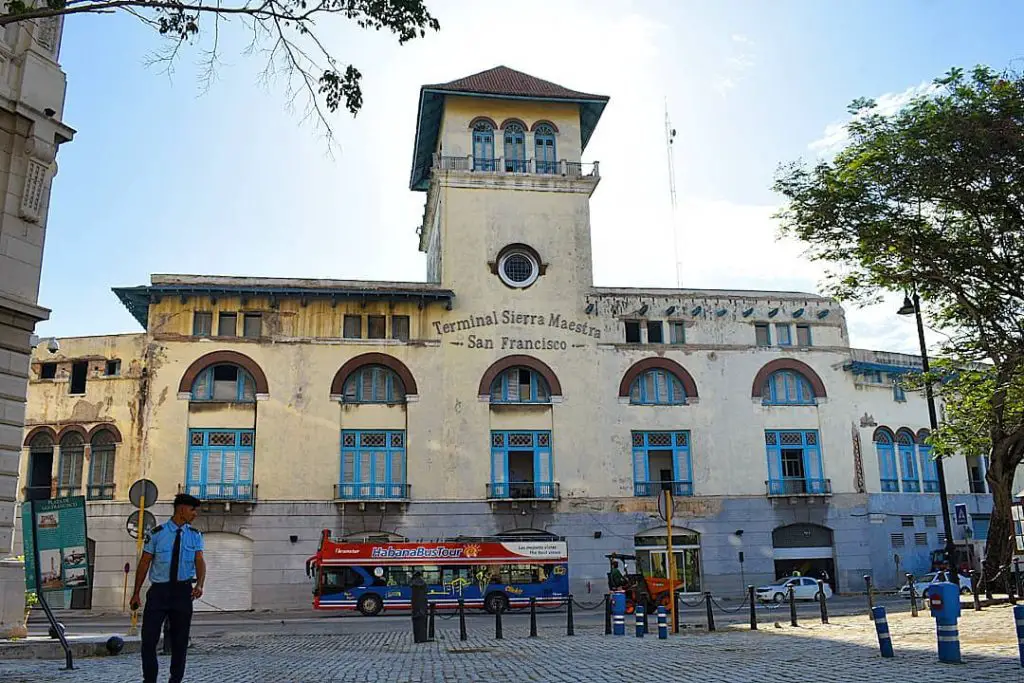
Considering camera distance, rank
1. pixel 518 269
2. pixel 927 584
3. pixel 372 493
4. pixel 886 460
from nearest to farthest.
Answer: pixel 927 584 < pixel 372 493 < pixel 518 269 < pixel 886 460

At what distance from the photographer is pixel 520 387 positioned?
3844 cm

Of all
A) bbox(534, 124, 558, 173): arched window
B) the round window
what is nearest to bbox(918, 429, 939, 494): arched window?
the round window

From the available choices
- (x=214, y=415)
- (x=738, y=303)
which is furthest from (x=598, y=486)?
(x=214, y=415)

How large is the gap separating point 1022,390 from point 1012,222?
146 inches

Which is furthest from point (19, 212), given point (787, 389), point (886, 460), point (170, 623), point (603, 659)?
point (886, 460)

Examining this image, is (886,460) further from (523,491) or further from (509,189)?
(509,189)

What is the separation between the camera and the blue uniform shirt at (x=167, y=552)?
8844 millimetres

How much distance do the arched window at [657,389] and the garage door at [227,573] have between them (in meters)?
16.5

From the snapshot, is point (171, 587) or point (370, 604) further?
point (370, 604)

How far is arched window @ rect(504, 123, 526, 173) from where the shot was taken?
40719mm

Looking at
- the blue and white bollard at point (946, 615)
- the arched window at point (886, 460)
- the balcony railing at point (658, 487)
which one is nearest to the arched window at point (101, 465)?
the balcony railing at point (658, 487)

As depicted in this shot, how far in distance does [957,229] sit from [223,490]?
86.8ft

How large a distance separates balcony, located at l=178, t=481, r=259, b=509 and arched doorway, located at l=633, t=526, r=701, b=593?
49.6 ft

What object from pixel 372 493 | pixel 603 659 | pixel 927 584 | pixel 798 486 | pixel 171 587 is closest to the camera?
pixel 171 587
